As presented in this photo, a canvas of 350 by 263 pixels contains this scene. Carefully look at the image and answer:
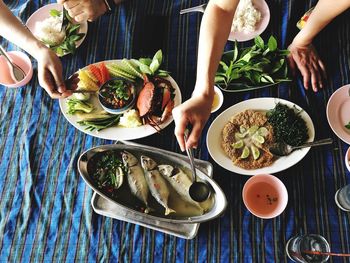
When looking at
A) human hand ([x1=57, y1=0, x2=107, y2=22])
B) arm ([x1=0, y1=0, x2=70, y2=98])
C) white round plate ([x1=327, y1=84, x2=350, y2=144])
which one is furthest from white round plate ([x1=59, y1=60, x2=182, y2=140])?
white round plate ([x1=327, y1=84, x2=350, y2=144])

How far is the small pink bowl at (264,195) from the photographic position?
1.25 m

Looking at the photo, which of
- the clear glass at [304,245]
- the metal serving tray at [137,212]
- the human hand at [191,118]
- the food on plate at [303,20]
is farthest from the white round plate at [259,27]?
the clear glass at [304,245]

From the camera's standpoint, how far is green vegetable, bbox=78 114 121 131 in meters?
1.47

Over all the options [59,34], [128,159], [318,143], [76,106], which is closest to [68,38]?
→ [59,34]

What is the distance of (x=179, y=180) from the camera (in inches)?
50.0

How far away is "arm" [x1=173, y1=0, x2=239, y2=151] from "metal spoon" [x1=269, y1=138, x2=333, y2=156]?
0.30 metres

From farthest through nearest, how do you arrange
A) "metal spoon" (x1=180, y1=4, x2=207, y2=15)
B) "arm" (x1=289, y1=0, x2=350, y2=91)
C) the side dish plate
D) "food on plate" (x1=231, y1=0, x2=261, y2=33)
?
"metal spoon" (x1=180, y1=4, x2=207, y2=15)
"food on plate" (x1=231, y1=0, x2=261, y2=33)
"arm" (x1=289, y1=0, x2=350, y2=91)
the side dish plate

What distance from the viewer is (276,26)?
5.28ft

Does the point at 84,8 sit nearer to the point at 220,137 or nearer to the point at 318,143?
the point at 220,137

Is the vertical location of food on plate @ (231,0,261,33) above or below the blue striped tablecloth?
above

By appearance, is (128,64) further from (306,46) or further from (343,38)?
(343,38)

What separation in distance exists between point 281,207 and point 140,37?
3.21 feet

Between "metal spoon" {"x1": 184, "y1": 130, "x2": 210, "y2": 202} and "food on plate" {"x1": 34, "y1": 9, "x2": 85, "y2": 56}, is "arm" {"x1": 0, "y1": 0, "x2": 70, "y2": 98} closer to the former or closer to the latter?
"food on plate" {"x1": 34, "y1": 9, "x2": 85, "y2": 56}

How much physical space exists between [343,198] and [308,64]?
0.56 metres
